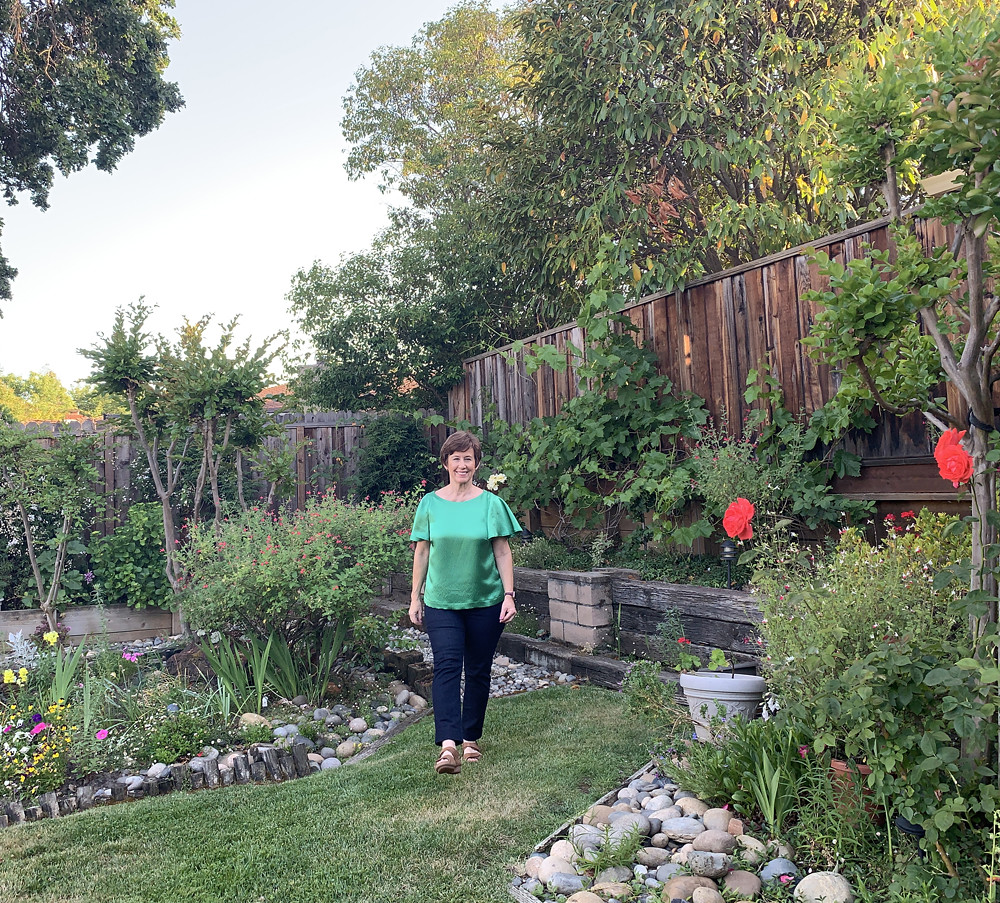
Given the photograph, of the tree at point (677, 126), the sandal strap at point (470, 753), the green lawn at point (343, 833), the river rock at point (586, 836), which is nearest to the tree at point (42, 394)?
the tree at point (677, 126)

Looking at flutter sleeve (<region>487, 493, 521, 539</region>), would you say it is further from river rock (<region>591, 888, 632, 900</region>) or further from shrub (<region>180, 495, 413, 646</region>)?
river rock (<region>591, 888, 632, 900</region>)

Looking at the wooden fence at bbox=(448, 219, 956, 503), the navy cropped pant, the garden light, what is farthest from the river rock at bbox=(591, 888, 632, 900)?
the wooden fence at bbox=(448, 219, 956, 503)

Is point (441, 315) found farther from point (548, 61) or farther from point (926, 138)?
point (926, 138)

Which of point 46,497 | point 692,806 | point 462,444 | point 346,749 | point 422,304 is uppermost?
point 422,304

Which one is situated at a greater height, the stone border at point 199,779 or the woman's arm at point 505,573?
the woman's arm at point 505,573

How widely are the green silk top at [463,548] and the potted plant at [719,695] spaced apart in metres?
0.96

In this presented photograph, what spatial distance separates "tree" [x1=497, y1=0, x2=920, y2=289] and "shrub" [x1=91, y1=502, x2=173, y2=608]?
449 cm

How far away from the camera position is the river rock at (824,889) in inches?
79.1

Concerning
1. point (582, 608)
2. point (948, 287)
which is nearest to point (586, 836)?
point (948, 287)

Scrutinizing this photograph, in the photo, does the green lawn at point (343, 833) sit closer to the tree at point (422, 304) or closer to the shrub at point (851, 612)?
the shrub at point (851, 612)

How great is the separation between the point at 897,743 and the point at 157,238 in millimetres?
10415

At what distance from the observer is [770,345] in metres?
4.76

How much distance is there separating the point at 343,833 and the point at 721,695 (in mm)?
1531

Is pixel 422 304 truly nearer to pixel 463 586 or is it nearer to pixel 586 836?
pixel 463 586
